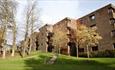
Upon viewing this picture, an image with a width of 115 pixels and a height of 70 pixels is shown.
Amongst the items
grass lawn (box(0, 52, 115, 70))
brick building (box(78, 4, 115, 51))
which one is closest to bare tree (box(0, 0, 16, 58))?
grass lawn (box(0, 52, 115, 70))

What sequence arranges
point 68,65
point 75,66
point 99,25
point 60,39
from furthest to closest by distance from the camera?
point 60,39
point 99,25
point 68,65
point 75,66

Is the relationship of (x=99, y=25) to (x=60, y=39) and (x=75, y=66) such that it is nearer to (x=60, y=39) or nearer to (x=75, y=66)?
(x=60, y=39)

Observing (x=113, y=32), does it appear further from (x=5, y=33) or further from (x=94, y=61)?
(x=5, y=33)

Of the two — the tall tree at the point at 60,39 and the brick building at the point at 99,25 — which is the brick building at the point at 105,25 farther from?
the tall tree at the point at 60,39

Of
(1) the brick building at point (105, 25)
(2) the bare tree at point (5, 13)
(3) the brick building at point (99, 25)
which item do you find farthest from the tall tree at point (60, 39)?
(2) the bare tree at point (5, 13)

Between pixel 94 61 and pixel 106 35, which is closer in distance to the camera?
pixel 94 61

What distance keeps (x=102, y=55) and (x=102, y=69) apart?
2056 centimetres

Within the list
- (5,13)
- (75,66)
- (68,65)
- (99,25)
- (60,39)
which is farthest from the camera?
(60,39)

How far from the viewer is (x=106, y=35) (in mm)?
54438

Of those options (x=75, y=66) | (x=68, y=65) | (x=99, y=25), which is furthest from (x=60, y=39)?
(x=75, y=66)

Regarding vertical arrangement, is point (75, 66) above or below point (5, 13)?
below

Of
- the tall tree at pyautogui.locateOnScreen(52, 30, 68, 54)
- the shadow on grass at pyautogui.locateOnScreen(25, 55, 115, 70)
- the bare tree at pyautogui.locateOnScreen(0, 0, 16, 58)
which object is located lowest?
the shadow on grass at pyautogui.locateOnScreen(25, 55, 115, 70)

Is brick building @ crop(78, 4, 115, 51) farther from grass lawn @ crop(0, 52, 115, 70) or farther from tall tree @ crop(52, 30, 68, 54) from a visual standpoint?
grass lawn @ crop(0, 52, 115, 70)

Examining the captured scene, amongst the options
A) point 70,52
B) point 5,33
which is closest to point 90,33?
point 70,52
